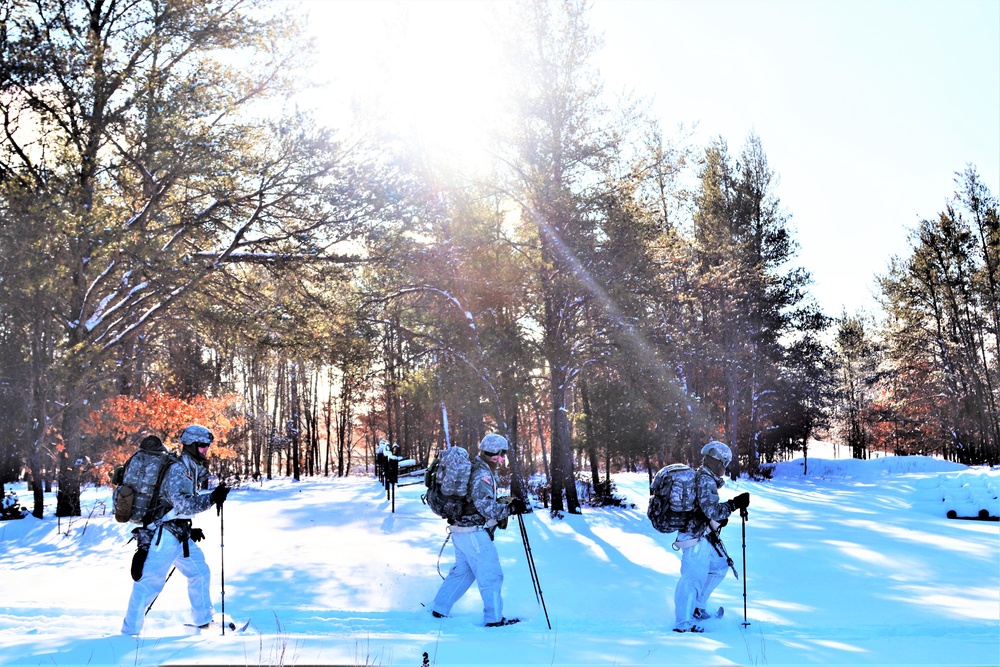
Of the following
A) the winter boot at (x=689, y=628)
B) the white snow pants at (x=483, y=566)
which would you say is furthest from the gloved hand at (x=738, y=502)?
the white snow pants at (x=483, y=566)

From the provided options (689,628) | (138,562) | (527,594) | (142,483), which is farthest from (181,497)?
(689,628)

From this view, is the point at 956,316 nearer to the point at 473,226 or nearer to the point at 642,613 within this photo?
the point at 473,226

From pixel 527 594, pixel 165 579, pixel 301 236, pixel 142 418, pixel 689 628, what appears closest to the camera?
pixel 165 579

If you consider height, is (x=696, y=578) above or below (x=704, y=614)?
above

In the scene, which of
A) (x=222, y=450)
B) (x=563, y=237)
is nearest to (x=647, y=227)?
(x=563, y=237)

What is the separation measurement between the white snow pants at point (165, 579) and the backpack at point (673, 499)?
417cm

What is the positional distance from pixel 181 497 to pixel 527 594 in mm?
3990

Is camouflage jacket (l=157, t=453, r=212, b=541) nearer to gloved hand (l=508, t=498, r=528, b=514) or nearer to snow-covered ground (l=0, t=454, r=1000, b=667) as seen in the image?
snow-covered ground (l=0, t=454, r=1000, b=667)

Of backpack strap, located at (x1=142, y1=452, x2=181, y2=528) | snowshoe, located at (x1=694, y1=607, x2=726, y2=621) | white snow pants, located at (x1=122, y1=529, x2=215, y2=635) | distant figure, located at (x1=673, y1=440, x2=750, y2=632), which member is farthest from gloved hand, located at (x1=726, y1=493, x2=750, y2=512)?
backpack strap, located at (x1=142, y1=452, x2=181, y2=528)

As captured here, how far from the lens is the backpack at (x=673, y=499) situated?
23.6ft

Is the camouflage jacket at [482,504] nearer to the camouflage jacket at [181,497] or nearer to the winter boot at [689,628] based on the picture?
the winter boot at [689,628]

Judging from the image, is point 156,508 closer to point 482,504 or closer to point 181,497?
point 181,497

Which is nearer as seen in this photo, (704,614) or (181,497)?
(181,497)

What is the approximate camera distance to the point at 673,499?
7234mm
